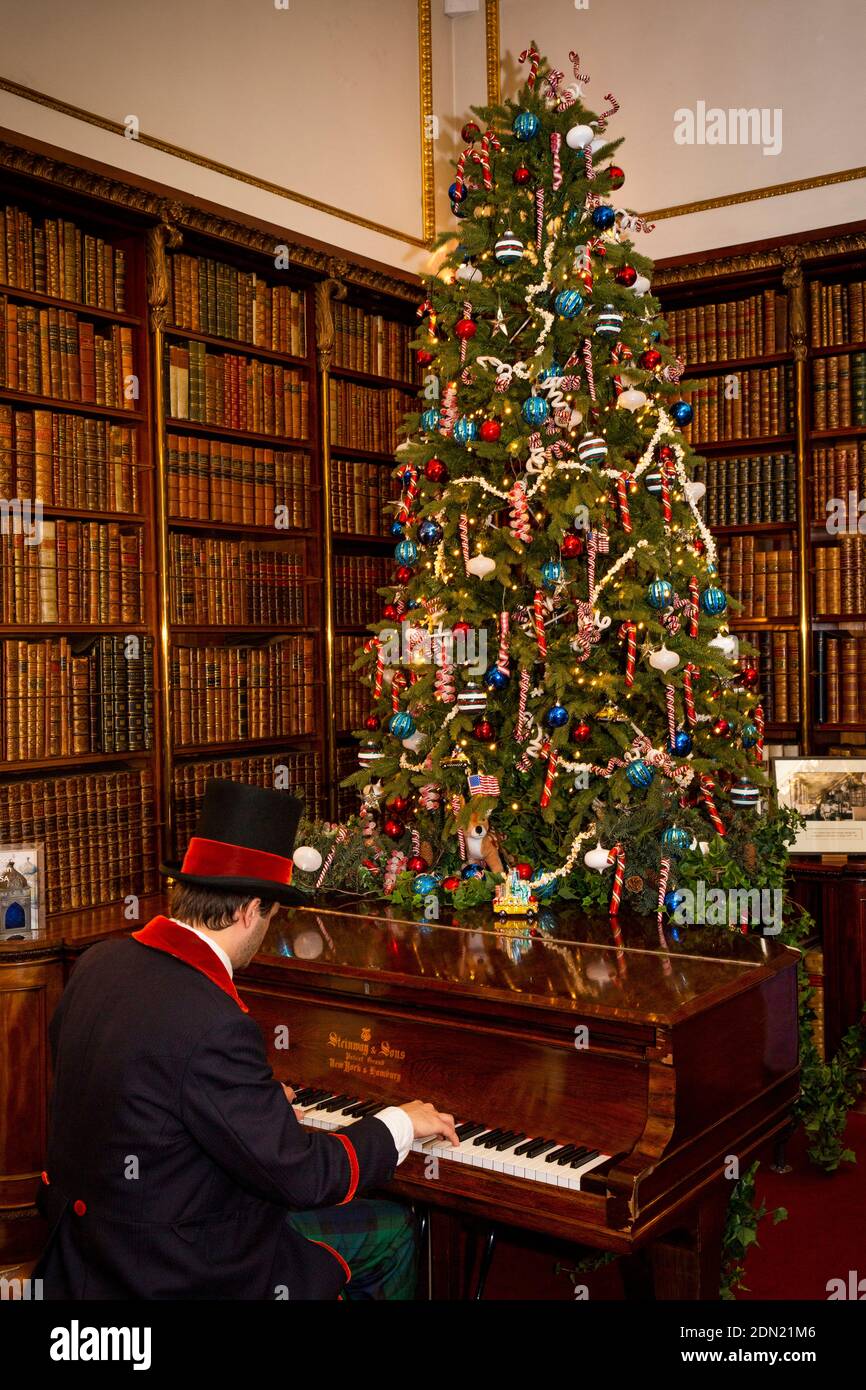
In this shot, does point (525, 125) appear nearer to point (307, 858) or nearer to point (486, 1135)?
point (307, 858)

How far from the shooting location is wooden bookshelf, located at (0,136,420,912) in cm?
394

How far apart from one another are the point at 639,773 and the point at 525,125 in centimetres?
191

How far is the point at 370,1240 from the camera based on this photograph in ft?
7.49

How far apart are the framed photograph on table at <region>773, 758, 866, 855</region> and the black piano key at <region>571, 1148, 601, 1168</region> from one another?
7.62ft

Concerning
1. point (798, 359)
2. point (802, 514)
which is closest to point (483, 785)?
point (802, 514)

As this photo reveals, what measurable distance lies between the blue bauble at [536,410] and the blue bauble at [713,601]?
2.23 ft

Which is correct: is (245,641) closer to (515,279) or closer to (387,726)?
(387,726)

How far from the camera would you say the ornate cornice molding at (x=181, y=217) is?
3699 millimetres

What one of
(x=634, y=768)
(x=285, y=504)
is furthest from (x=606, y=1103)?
(x=285, y=504)

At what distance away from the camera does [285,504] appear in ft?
15.6

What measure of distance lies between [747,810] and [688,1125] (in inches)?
49.3

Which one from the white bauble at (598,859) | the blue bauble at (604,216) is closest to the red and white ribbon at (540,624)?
the white bauble at (598,859)

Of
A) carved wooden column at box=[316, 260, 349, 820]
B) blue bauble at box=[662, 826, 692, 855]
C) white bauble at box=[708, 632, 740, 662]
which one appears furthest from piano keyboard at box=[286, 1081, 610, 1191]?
carved wooden column at box=[316, 260, 349, 820]

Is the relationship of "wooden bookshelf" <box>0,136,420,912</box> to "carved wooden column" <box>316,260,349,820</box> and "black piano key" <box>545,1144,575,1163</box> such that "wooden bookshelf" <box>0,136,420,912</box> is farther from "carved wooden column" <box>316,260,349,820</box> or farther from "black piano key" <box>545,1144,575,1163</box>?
"black piano key" <box>545,1144,575,1163</box>
